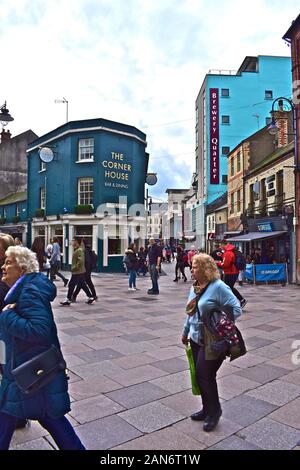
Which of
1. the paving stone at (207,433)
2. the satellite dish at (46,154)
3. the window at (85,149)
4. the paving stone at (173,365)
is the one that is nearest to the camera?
the paving stone at (207,433)

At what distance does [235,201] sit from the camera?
2777 centimetres

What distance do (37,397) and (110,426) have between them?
1205 mm

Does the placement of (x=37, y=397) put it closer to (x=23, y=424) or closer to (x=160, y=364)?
(x=23, y=424)

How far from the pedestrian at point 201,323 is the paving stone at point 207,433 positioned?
0.05 metres

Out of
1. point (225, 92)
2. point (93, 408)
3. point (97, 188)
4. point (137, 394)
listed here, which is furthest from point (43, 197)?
point (225, 92)

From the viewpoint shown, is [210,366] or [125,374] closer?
[210,366]

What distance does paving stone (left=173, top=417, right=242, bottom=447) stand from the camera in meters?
3.03

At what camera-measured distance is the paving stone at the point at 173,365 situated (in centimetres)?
480

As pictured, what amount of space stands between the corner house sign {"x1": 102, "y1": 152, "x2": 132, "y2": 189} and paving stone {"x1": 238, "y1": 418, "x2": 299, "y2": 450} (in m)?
20.4

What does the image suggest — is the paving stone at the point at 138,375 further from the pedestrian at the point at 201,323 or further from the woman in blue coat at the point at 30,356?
the woman in blue coat at the point at 30,356

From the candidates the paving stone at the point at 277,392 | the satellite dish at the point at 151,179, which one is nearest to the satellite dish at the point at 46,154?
the satellite dish at the point at 151,179

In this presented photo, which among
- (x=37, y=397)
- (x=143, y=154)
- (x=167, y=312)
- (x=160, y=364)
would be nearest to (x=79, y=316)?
(x=167, y=312)

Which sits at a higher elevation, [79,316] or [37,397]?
[37,397]

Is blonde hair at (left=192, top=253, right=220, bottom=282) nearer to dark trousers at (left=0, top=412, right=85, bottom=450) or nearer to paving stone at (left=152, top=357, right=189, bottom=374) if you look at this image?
dark trousers at (left=0, top=412, right=85, bottom=450)
